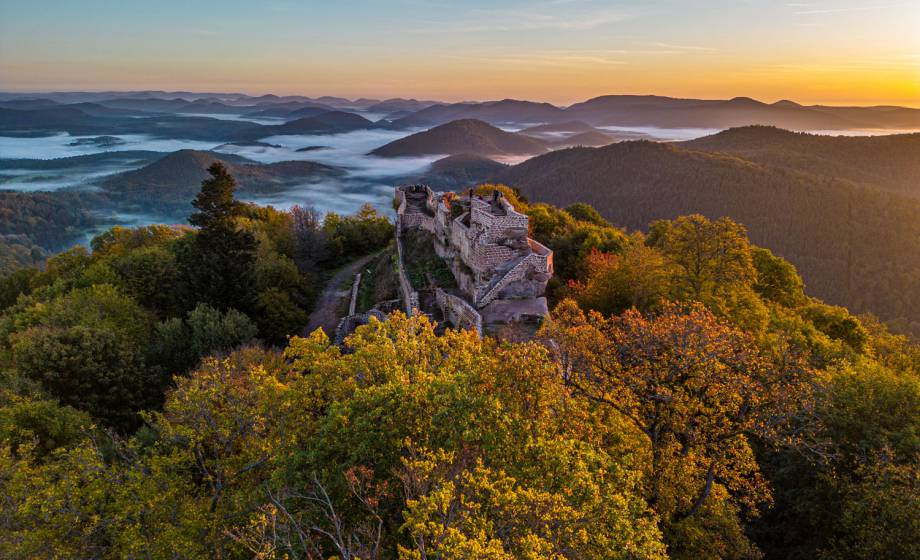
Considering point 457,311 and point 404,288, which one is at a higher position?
point 457,311

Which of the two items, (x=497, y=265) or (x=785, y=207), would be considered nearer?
(x=497, y=265)

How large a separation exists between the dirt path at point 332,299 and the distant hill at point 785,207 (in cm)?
9267

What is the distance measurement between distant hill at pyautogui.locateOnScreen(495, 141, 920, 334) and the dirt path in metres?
92.7

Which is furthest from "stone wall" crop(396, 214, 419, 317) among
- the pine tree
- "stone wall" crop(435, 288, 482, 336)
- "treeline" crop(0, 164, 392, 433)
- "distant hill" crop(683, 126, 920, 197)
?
"distant hill" crop(683, 126, 920, 197)

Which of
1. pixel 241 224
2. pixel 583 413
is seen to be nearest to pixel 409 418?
pixel 583 413

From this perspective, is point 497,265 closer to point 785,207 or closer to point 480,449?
point 480,449

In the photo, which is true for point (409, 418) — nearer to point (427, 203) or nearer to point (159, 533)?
point (159, 533)

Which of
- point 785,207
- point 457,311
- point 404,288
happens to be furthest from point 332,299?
point 785,207

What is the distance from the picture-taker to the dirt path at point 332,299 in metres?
47.4

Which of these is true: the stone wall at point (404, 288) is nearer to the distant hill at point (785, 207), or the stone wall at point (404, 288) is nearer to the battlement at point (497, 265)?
the battlement at point (497, 265)

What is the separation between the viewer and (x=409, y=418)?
14633 millimetres

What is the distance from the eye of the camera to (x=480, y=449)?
14078mm

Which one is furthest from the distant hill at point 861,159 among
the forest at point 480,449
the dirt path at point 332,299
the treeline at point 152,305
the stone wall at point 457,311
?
the treeline at point 152,305

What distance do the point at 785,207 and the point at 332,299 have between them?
438ft
